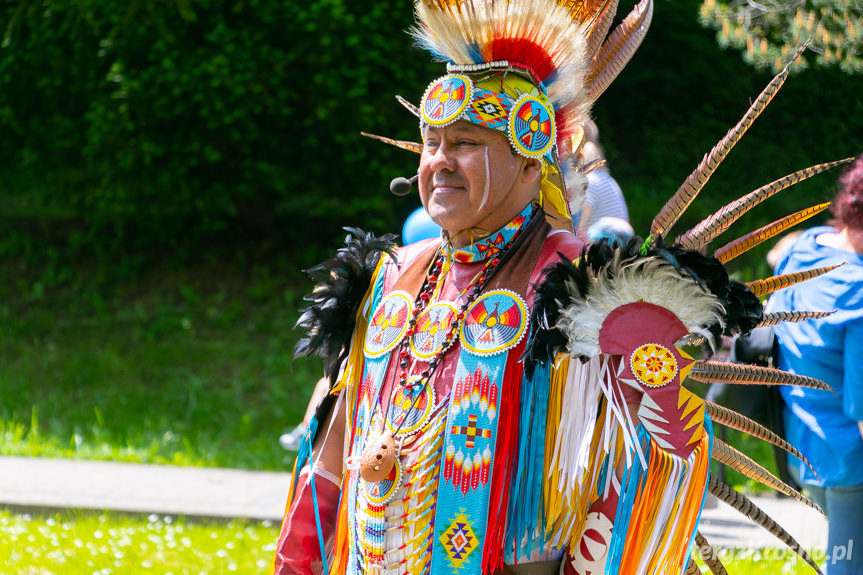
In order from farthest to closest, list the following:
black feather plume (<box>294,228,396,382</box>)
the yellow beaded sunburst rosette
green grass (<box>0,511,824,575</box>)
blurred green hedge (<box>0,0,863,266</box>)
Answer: blurred green hedge (<box>0,0,863,266</box>) < green grass (<box>0,511,824,575</box>) < black feather plume (<box>294,228,396,382</box>) < the yellow beaded sunburst rosette

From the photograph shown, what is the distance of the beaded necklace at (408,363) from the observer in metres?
2.16

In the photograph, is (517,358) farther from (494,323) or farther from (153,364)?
(153,364)

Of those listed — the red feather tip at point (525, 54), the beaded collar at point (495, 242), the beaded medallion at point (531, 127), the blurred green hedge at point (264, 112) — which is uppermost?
the blurred green hedge at point (264, 112)

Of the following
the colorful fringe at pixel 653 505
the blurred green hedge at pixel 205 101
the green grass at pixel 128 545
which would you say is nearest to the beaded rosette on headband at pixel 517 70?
the colorful fringe at pixel 653 505

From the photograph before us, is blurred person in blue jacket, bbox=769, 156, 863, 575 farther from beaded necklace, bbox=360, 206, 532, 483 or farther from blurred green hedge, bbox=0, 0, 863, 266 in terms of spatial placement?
blurred green hedge, bbox=0, 0, 863, 266

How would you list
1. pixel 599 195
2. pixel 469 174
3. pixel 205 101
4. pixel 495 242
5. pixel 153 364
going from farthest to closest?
pixel 205 101 → pixel 153 364 → pixel 599 195 → pixel 495 242 → pixel 469 174

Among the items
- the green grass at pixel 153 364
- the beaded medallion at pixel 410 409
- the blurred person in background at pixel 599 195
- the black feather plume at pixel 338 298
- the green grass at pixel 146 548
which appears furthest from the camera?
the green grass at pixel 153 364

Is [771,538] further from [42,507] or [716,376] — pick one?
[42,507]

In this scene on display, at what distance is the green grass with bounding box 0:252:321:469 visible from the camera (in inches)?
277

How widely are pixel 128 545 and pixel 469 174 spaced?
3490 millimetres

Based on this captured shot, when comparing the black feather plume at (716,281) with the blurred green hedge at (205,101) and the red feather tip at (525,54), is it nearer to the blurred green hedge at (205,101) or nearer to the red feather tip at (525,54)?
the red feather tip at (525,54)

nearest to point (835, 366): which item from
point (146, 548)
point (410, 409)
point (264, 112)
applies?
point (410, 409)

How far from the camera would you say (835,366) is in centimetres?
338

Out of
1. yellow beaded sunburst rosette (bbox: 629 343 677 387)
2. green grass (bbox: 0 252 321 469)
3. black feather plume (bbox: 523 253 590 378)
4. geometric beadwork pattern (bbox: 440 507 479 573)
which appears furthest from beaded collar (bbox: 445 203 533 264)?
green grass (bbox: 0 252 321 469)
